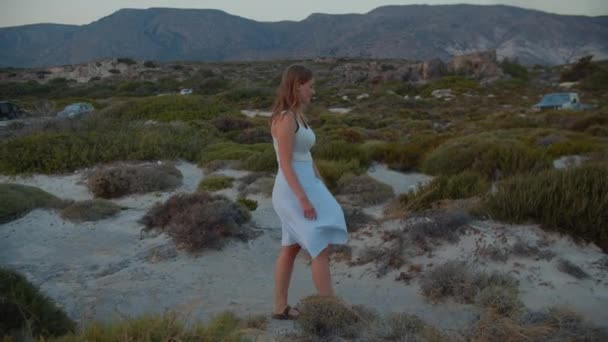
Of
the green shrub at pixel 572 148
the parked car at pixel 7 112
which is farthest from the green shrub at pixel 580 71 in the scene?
the parked car at pixel 7 112

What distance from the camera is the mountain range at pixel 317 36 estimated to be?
410ft

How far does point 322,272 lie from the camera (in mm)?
3947

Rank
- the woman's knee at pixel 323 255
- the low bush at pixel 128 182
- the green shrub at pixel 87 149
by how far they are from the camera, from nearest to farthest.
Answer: the woman's knee at pixel 323 255, the low bush at pixel 128 182, the green shrub at pixel 87 149

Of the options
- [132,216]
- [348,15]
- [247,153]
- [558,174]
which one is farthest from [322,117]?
[348,15]

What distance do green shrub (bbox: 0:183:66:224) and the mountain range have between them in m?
112

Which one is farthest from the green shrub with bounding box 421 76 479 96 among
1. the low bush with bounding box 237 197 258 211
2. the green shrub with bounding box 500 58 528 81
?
the low bush with bounding box 237 197 258 211

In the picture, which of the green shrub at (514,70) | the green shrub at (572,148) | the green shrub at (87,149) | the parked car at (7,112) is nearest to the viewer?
the green shrub at (572,148)

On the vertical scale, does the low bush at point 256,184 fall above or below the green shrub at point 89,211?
above

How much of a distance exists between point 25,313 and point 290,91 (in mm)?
2406

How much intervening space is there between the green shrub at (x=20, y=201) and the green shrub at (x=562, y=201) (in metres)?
6.42

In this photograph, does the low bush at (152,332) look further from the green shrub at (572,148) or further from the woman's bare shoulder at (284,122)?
the green shrub at (572,148)

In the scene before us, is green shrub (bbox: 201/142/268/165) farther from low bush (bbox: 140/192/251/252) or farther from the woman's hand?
the woman's hand

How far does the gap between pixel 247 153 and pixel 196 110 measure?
305 inches

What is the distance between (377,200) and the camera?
7.75 metres
